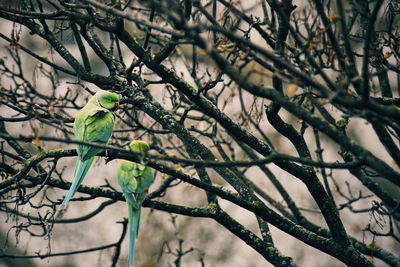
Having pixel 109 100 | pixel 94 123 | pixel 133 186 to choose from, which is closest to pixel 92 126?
pixel 94 123

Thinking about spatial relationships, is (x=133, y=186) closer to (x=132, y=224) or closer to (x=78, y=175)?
(x=132, y=224)

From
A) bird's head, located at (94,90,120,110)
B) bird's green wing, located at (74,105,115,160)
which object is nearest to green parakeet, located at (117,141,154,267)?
bird's green wing, located at (74,105,115,160)

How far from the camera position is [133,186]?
16.0 ft

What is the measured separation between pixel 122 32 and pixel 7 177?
4.93 feet

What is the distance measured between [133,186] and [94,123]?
72 centimetres

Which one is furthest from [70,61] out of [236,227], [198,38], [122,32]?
[198,38]

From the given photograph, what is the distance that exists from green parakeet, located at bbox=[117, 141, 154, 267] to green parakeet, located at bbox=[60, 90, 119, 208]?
319 mm

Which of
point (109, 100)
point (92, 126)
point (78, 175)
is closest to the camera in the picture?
point (78, 175)

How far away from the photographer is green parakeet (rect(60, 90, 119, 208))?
4.52 m

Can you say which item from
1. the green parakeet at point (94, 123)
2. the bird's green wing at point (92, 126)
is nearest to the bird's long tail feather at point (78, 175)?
the green parakeet at point (94, 123)

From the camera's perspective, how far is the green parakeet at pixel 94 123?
14.8 feet

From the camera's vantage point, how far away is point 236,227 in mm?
4281

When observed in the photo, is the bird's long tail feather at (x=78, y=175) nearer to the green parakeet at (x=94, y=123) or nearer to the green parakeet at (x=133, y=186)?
the green parakeet at (x=94, y=123)

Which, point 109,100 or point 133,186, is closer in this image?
point 133,186
